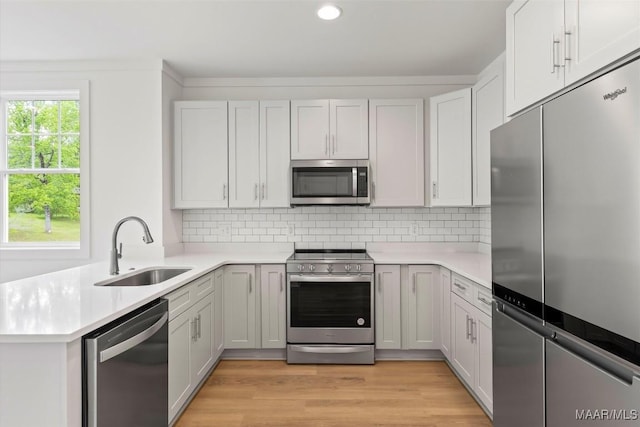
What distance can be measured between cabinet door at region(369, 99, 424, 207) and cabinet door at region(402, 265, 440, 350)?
26.4 inches

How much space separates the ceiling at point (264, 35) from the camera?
2584 millimetres

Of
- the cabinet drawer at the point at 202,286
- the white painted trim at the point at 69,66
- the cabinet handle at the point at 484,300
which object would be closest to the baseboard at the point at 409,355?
the cabinet handle at the point at 484,300

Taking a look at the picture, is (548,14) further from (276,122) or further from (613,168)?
(276,122)

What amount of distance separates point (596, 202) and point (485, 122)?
6.58 ft

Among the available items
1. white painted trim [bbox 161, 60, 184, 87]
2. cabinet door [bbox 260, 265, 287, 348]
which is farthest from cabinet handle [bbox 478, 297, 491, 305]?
white painted trim [bbox 161, 60, 184, 87]

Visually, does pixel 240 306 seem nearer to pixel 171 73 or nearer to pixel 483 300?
pixel 483 300

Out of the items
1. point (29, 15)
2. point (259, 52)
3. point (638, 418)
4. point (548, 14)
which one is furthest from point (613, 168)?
point (29, 15)

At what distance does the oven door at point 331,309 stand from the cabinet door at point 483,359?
1011 mm

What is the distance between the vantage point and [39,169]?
3750mm

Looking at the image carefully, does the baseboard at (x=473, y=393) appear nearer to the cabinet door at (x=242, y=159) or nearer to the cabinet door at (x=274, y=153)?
the cabinet door at (x=274, y=153)

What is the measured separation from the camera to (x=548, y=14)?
1.76 m

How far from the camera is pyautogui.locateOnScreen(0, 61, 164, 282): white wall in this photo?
142 inches

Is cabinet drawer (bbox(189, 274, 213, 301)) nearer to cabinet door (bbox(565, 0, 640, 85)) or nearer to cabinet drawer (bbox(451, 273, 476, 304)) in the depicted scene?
cabinet drawer (bbox(451, 273, 476, 304))

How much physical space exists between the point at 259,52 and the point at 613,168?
2800mm
